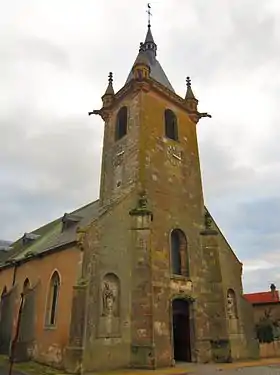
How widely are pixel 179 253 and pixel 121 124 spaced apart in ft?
32.5

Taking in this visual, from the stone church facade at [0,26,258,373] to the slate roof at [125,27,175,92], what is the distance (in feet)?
6.66

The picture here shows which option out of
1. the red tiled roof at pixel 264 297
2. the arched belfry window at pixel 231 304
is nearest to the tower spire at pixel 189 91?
the arched belfry window at pixel 231 304

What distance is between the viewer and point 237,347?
1927 centimetres

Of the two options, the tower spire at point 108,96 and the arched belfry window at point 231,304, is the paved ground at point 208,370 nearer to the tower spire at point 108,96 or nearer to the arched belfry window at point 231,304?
the arched belfry window at point 231,304

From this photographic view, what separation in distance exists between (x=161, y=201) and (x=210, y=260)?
4.55m

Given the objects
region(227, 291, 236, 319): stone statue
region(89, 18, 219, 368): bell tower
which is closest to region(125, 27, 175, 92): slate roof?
region(89, 18, 219, 368): bell tower

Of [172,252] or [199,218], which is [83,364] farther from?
[199,218]

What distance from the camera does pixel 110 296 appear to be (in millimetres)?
16500

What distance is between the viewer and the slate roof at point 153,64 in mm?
25969

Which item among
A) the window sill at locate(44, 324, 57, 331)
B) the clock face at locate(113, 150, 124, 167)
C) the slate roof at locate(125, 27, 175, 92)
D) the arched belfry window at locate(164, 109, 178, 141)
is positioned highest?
the slate roof at locate(125, 27, 175, 92)

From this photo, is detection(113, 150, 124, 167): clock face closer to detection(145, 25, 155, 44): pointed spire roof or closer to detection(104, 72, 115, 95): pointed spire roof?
detection(104, 72, 115, 95): pointed spire roof

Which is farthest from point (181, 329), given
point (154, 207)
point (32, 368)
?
point (32, 368)

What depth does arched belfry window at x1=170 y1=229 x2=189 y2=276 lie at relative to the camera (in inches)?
770

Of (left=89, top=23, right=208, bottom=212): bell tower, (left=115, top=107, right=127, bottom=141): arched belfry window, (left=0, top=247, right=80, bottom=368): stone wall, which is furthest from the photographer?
(left=115, top=107, right=127, bottom=141): arched belfry window
